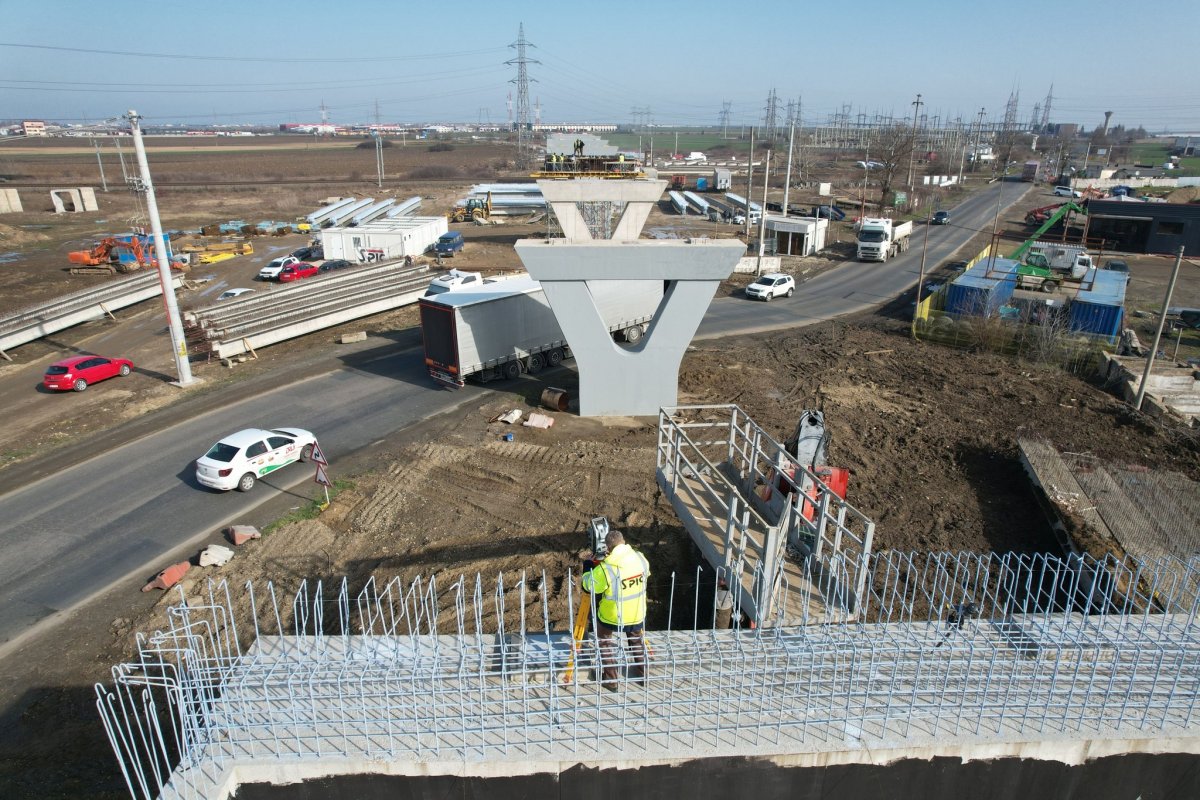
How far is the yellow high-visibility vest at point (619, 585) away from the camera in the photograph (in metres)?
7.09

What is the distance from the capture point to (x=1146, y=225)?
48625 millimetres

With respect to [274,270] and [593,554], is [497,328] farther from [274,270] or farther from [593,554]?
[274,270]

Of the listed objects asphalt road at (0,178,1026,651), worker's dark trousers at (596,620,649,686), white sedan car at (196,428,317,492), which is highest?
worker's dark trousers at (596,620,649,686)

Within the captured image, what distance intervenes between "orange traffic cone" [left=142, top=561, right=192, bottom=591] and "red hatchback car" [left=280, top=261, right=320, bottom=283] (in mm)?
27315

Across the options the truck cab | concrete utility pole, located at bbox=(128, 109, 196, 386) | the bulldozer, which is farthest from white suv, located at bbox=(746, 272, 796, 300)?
the bulldozer

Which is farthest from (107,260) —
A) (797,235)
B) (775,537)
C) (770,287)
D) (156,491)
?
(775,537)

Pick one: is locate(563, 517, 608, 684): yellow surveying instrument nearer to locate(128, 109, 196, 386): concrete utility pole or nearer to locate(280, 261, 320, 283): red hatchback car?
locate(128, 109, 196, 386): concrete utility pole

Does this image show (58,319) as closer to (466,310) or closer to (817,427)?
(466,310)

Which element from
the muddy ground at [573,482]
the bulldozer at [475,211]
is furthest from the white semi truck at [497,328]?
the bulldozer at [475,211]

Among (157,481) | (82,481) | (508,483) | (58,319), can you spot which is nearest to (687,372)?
(508,483)

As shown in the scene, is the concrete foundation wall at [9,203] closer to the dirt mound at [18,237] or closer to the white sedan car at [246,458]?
the dirt mound at [18,237]

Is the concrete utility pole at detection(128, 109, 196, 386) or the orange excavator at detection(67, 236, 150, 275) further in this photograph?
the orange excavator at detection(67, 236, 150, 275)

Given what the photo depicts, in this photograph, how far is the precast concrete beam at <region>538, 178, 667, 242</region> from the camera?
1919 cm

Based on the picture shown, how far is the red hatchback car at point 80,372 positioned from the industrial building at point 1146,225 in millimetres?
54483
